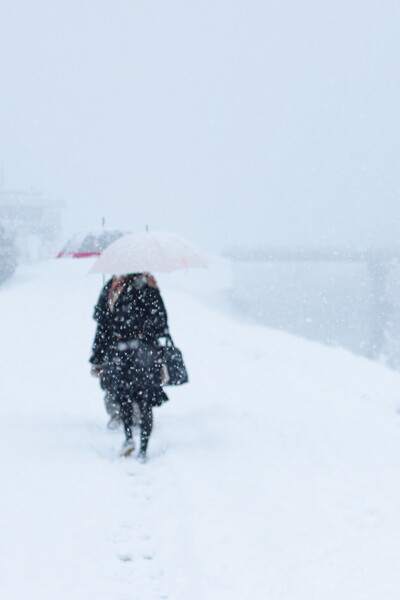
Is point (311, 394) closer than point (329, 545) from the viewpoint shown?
No

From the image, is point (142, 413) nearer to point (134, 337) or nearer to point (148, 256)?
point (134, 337)

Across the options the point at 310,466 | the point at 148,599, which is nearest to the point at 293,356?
the point at 310,466

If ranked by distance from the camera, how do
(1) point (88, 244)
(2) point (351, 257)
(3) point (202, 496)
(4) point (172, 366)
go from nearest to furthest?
1. (3) point (202, 496)
2. (4) point (172, 366)
3. (1) point (88, 244)
4. (2) point (351, 257)

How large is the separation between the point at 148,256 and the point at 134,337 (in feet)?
2.45

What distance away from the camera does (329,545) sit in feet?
13.9

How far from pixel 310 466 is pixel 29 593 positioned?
3.26 metres

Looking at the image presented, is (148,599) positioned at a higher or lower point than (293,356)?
higher

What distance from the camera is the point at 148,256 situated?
554 centimetres

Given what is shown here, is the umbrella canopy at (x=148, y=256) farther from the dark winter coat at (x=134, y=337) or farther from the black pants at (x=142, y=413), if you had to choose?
the black pants at (x=142, y=413)

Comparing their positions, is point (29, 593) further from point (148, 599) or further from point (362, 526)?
point (362, 526)

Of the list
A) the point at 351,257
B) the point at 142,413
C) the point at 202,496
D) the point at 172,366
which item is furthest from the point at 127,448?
the point at 351,257

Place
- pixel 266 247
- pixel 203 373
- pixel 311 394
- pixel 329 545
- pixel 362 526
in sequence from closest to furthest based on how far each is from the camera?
pixel 329 545
pixel 362 526
pixel 311 394
pixel 203 373
pixel 266 247

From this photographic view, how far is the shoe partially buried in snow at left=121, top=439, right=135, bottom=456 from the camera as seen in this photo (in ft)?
19.3

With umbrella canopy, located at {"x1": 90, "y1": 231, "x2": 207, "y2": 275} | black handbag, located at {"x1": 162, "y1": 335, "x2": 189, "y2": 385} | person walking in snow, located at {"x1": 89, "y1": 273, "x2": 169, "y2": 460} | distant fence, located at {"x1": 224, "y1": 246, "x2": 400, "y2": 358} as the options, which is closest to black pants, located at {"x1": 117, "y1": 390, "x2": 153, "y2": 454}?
person walking in snow, located at {"x1": 89, "y1": 273, "x2": 169, "y2": 460}
